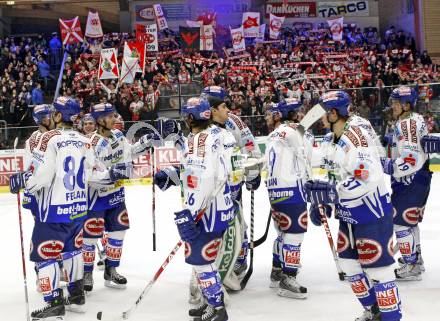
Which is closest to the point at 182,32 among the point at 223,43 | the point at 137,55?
the point at 223,43

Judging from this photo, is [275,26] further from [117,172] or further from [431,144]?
[117,172]

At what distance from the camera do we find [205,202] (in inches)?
199

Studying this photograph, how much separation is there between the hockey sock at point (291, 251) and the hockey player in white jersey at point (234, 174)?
375 mm

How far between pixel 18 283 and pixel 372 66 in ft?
50.7

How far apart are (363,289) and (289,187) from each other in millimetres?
1361

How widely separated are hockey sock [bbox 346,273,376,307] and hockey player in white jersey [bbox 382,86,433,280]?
4.84ft

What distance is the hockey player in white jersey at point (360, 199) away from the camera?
4668 mm

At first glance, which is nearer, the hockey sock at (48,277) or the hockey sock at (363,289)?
the hockey sock at (363,289)

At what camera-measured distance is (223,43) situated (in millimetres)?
23453

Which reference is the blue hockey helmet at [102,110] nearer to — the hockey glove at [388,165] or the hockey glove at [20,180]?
the hockey glove at [20,180]

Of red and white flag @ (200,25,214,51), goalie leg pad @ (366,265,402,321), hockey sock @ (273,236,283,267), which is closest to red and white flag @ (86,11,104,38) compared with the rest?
red and white flag @ (200,25,214,51)

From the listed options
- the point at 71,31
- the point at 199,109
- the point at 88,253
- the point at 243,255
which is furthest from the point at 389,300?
the point at 71,31

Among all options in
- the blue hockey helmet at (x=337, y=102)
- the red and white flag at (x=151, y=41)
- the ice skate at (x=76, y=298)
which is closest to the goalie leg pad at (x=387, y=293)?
the blue hockey helmet at (x=337, y=102)

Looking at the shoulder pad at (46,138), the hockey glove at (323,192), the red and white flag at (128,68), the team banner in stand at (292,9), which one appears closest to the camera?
the hockey glove at (323,192)
